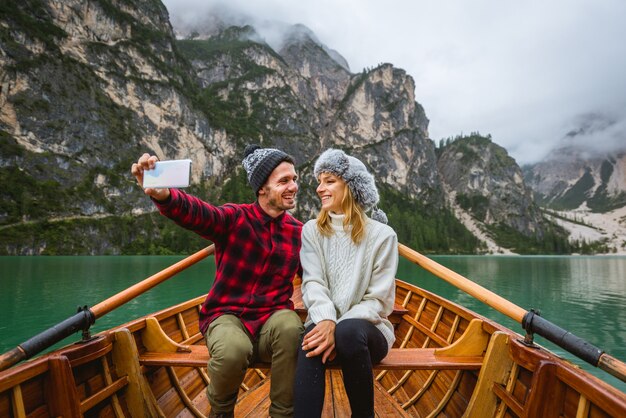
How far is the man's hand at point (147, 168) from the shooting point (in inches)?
91.6

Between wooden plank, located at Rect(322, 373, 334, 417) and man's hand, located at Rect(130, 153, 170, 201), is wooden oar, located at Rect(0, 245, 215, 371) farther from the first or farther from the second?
wooden plank, located at Rect(322, 373, 334, 417)

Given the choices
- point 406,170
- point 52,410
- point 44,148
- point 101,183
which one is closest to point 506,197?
point 406,170

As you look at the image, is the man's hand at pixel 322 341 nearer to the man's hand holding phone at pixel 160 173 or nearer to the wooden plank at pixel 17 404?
the man's hand holding phone at pixel 160 173

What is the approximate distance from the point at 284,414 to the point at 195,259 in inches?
98.3

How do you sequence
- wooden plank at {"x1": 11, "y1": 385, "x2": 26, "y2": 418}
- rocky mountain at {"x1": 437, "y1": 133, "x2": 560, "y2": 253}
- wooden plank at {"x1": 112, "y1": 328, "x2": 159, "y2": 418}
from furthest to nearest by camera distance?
rocky mountain at {"x1": 437, "y1": 133, "x2": 560, "y2": 253} < wooden plank at {"x1": 112, "y1": 328, "x2": 159, "y2": 418} < wooden plank at {"x1": 11, "y1": 385, "x2": 26, "y2": 418}

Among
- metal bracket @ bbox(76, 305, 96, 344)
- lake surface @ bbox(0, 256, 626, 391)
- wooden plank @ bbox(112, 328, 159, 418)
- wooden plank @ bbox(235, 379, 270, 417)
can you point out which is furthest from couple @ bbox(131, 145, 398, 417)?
lake surface @ bbox(0, 256, 626, 391)

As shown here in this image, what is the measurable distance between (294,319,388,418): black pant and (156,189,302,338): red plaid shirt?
2.21 ft

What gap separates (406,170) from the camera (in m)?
164

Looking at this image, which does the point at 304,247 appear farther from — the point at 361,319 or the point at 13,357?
the point at 13,357

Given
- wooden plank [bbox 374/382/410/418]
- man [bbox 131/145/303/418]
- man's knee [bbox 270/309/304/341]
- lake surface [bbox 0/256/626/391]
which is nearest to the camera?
man [bbox 131/145/303/418]

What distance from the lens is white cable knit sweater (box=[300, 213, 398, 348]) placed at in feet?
8.22

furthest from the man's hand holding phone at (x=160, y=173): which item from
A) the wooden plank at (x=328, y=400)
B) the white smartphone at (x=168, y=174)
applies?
the wooden plank at (x=328, y=400)

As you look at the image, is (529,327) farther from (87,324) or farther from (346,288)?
(87,324)

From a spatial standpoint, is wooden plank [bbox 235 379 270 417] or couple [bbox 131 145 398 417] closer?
couple [bbox 131 145 398 417]
